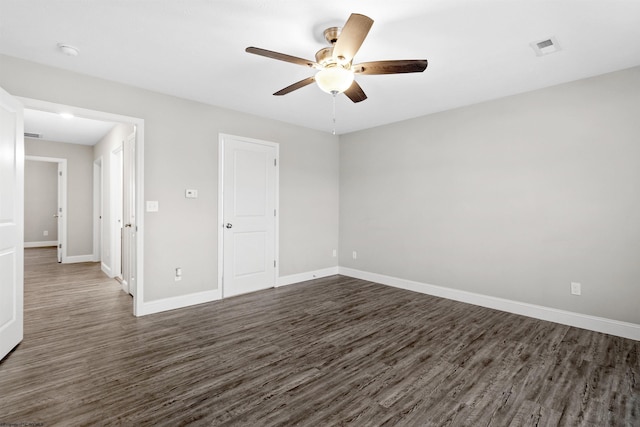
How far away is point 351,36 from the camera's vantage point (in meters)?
1.95

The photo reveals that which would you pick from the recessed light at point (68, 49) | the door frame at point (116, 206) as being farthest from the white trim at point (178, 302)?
the recessed light at point (68, 49)

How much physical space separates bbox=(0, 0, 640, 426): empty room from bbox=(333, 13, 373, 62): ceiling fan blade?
0.01m

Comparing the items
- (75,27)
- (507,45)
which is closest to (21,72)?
(75,27)

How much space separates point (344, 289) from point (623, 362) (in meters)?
3.01

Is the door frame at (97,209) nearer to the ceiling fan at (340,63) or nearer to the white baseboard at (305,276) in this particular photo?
the white baseboard at (305,276)

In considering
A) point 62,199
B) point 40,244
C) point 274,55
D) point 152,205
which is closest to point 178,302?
point 152,205

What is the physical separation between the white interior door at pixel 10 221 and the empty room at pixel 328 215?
25mm

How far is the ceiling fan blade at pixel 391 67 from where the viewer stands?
7.09ft

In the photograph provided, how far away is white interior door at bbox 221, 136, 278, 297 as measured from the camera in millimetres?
4258

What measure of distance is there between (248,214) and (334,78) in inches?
107

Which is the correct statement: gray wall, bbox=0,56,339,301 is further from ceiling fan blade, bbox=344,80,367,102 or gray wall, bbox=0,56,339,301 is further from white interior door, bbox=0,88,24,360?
ceiling fan blade, bbox=344,80,367,102

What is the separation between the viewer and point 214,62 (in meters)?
2.88

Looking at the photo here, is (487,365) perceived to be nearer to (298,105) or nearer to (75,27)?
(298,105)

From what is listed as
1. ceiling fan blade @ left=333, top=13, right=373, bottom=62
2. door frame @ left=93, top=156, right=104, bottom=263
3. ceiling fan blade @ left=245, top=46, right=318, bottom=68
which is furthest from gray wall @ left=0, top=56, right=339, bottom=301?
door frame @ left=93, top=156, right=104, bottom=263
